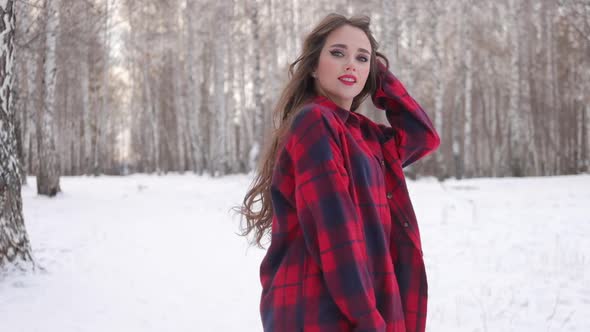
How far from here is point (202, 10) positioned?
1980cm

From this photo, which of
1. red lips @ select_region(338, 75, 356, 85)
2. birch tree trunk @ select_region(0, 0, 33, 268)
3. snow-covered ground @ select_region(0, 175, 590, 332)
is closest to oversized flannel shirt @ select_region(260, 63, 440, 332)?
red lips @ select_region(338, 75, 356, 85)

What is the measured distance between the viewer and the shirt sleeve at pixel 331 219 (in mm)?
1272

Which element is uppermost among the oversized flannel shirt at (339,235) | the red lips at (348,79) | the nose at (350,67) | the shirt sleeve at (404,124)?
the nose at (350,67)

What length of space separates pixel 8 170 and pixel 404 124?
3897mm

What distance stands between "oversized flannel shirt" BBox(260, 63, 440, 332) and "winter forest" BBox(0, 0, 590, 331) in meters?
2.20

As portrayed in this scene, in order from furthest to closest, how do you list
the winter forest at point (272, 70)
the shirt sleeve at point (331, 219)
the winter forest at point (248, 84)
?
the winter forest at point (272, 70), the winter forest at point (248, 84), the shirt sleeve at point (331, 219)

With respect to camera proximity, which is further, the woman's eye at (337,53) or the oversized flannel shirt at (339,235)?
the woman's eye at (337,53)

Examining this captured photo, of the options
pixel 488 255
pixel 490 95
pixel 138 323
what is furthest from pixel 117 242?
pixel 490 95

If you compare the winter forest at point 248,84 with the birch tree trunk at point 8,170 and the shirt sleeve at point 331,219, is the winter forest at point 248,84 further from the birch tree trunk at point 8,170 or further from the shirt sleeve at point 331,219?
the shirt sleeve at point 331,219

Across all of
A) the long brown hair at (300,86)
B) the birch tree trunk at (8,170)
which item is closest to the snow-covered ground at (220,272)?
the birch tree trunk at (8,170)

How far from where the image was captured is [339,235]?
1.31 metres

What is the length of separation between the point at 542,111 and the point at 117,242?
22859 mm

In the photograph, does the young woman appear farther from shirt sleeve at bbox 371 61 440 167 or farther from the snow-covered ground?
the snow-covered ground

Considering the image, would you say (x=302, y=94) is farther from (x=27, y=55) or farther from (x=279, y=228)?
(x=27, y=55)
